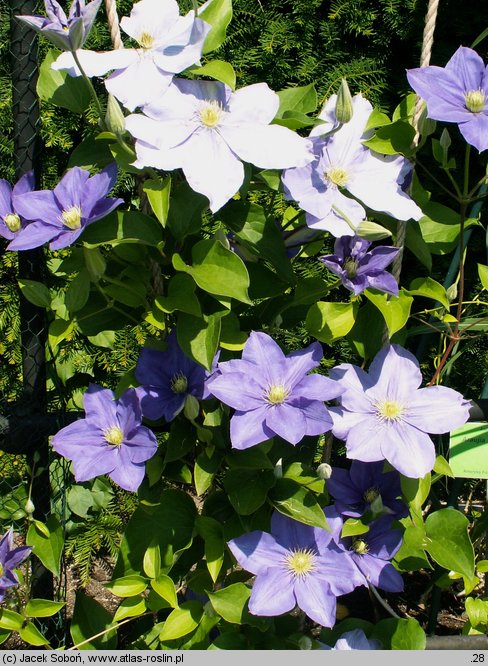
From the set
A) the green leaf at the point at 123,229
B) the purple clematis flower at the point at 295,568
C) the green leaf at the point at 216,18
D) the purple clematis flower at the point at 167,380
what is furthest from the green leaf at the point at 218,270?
the purple clematis flower at the point at 295,568

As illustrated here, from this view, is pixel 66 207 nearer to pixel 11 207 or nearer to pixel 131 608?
pixel 11 207

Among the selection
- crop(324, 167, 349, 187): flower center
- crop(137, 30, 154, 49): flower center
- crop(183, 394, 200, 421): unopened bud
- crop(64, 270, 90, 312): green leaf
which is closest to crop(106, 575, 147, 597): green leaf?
crop(183, 394, 200, 421): unopened bud

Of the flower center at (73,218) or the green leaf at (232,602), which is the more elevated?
the flower center at (73,218)

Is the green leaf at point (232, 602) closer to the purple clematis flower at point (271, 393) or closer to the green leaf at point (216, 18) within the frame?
the purple clematis flower at point (271, 393)

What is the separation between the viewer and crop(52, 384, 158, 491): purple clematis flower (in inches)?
35.1

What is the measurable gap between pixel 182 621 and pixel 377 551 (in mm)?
309

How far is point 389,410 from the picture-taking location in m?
0.91

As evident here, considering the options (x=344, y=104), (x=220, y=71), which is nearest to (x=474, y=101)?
(x=344, y=104)

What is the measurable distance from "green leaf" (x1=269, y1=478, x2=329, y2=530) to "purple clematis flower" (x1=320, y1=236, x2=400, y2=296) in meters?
0.30

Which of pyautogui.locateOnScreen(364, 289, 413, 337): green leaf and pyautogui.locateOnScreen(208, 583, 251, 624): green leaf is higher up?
pyautogui.locateOnScreen(364, 289, 413, 337): green leaf

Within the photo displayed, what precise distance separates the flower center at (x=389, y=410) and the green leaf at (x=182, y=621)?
0.41m

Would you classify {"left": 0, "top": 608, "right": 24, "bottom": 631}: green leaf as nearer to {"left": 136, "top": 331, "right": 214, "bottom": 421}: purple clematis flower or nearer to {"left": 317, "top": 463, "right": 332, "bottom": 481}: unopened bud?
{"left": 136, "top": 331, "right": 214, "bottom": 421}: purple clematis flower

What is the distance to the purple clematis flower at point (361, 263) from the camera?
829 mm

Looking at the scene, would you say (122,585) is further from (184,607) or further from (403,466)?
(403,466)
